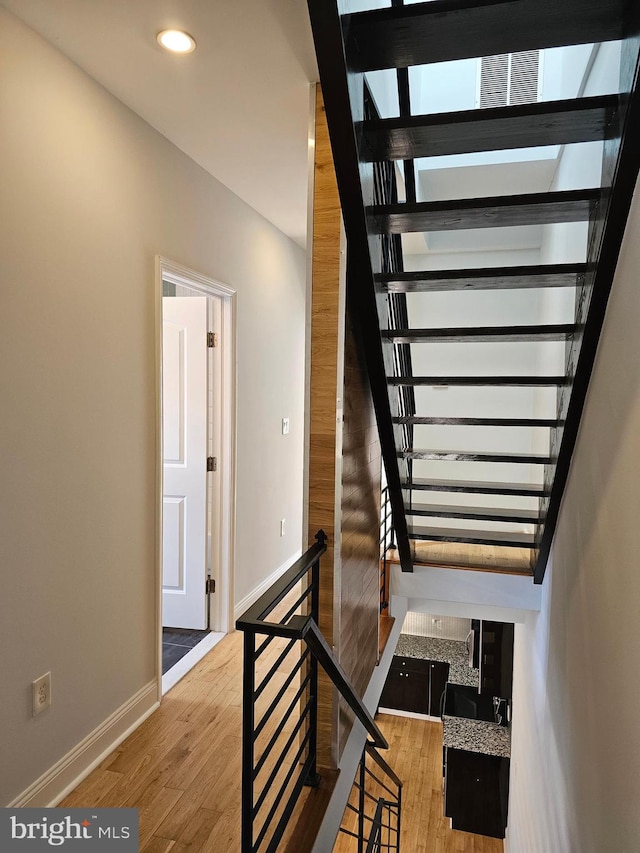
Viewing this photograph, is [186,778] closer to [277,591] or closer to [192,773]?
[192,773]

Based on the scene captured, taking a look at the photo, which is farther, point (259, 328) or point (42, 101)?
point (259, 328)

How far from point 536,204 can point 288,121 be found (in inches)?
51.6

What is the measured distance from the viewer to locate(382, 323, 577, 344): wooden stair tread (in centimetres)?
215

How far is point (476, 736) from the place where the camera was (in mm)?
5664

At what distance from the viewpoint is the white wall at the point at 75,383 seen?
1.93 m

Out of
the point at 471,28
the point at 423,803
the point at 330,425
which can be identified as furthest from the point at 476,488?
the point at 423,803

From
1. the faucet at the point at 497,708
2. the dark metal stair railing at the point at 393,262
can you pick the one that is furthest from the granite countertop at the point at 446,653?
the dark metal stair railing at the point at 393,262

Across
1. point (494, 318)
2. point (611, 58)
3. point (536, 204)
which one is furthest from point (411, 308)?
point (536, 204)

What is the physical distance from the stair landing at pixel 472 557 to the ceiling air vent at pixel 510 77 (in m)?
2.47

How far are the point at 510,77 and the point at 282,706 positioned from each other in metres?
3.46

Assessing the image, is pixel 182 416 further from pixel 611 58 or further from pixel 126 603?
pixel 611 58

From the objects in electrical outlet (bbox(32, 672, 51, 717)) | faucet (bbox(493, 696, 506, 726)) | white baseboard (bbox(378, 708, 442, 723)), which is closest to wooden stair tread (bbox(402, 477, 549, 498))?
electrical outlet (bbox(32, 672, 51, 717))

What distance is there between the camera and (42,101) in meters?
2.01

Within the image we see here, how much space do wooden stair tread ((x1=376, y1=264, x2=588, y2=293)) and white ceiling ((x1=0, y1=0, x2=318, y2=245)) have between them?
0.83 m
